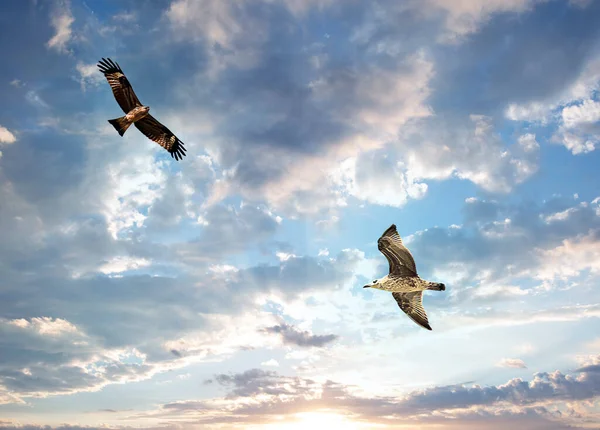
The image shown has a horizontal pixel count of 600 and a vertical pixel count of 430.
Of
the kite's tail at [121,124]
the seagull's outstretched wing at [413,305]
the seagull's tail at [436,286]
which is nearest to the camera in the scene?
the seagull's tail at [436,286]

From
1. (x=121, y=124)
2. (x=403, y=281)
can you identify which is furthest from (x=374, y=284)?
(x=121, y=124)

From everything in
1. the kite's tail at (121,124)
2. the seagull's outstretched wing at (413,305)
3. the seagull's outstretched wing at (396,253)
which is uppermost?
the kite's tail at (121,124)

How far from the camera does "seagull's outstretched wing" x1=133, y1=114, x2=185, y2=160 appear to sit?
30.6 m

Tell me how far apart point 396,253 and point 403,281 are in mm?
1567

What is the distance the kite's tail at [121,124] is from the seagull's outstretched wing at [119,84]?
93 centimetres

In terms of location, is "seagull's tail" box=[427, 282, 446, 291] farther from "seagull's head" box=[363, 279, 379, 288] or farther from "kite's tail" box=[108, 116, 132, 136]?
"kite's tail" box=[108, 116, 132, 136]

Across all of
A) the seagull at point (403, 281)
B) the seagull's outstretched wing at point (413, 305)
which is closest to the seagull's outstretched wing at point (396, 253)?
the seagull at point (403, 281)

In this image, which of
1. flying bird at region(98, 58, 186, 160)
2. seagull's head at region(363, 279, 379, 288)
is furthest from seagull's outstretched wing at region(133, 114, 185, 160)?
seagull's head at region(363, 279, 379, 288)

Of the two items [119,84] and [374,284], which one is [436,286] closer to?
[374,284]

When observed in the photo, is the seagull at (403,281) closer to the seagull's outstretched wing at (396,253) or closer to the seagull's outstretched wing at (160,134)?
the seagull's outstretched wing at (396,253)

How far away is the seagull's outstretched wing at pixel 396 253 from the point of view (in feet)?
69.6

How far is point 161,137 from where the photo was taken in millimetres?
32000

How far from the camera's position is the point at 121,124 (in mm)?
28156

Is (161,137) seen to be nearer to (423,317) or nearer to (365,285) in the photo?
(365,285)
